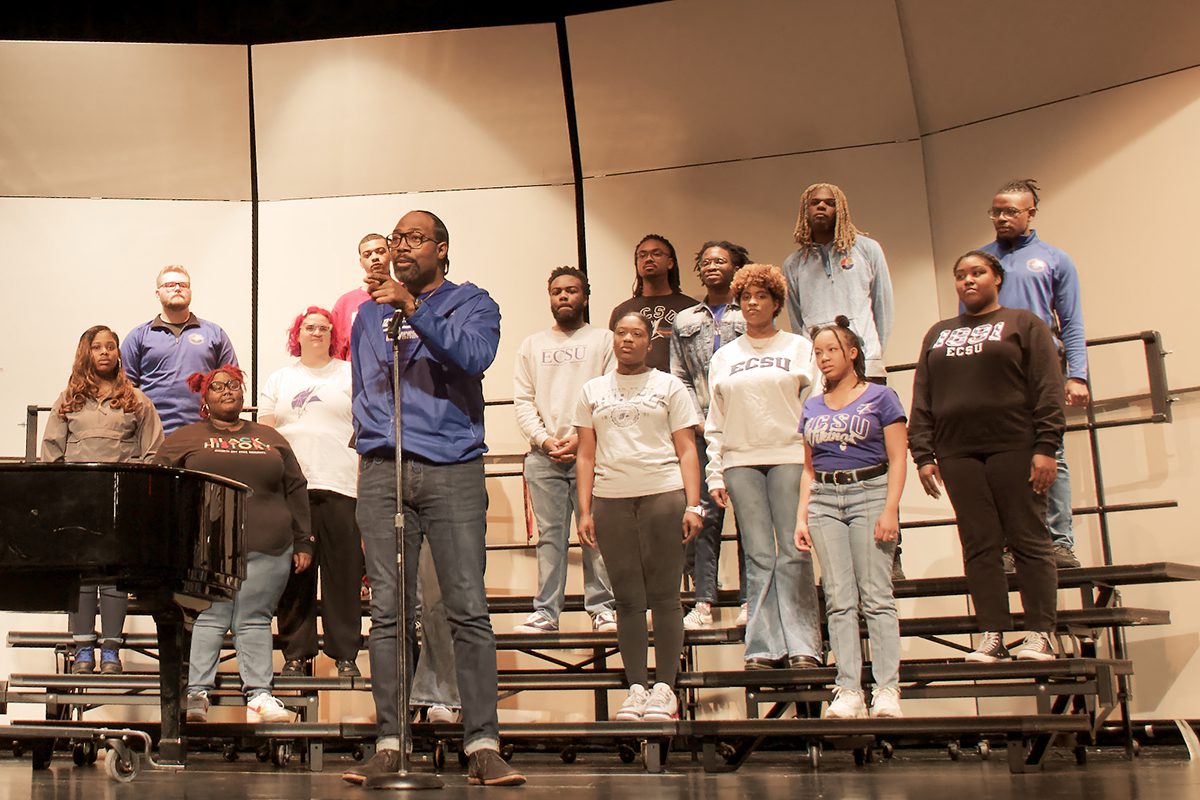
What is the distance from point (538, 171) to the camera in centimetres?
727

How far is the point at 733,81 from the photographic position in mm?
6977

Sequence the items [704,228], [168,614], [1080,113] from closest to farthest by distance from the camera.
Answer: [168,614] → [1080,113] → [704,228]

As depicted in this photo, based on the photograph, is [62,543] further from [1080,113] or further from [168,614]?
[1080,113]

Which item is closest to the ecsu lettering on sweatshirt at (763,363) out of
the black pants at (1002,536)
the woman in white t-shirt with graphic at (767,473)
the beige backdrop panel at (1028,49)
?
the woman in white t-shirt with graphic at (767,473)

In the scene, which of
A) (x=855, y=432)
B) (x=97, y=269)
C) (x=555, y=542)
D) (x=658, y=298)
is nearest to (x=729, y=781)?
(x=855, y=432)

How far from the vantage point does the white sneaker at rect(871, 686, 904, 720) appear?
4.24m

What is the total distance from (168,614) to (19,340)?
12.1ft

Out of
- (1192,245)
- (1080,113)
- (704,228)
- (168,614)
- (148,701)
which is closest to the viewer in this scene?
(168,614)

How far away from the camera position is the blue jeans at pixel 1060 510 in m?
5.03

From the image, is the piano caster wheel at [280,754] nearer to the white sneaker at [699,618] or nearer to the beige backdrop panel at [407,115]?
the white sneaker at [699,618]

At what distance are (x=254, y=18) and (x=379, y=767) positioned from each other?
5098 mm

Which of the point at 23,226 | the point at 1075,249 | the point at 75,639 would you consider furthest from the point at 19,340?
A: the point at 1075,249

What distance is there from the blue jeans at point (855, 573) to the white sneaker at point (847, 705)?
0.02m

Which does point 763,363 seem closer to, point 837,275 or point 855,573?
point 837,275
